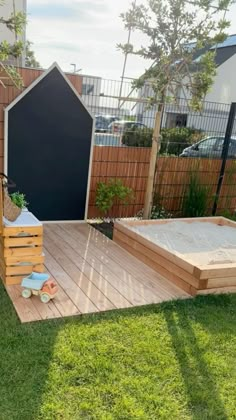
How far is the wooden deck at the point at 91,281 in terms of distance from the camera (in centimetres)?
288

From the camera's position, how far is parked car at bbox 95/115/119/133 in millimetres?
5213

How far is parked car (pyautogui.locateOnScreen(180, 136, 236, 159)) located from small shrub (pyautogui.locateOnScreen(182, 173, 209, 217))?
18.3 inches

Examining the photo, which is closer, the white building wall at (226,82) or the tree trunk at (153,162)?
the tree trunk at (153,162)

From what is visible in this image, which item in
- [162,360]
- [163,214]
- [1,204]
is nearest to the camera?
[162,360]

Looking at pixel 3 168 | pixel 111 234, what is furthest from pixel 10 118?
pixel 111 234

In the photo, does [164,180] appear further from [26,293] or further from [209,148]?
[26,293]

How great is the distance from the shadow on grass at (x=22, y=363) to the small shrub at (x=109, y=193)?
2.47 m

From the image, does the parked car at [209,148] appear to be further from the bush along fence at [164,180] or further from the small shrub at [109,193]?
the small shrub at [109,193]

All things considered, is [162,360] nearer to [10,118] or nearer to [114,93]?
[10,118]

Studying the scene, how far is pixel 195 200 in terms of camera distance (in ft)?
18.5

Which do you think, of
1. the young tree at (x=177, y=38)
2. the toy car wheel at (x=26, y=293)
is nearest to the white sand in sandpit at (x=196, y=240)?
the toy car wheel at (x=26, y=293)

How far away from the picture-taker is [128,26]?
14.3ft

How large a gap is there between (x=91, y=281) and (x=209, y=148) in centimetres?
359

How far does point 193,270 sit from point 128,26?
298cm
